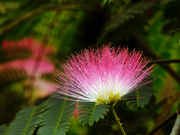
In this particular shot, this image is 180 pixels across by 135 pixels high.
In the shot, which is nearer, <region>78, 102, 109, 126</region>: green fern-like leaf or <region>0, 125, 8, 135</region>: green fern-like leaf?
<region>78, 102, 109, 126</region>: green fern-like leaf

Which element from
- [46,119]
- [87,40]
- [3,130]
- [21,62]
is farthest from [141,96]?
[21,62]

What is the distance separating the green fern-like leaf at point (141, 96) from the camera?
667 millimetres

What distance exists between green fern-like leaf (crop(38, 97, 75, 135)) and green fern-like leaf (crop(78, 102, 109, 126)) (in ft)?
0.11

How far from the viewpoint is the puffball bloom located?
57 centimetres

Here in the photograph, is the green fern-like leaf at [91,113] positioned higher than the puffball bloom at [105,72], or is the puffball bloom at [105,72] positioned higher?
the puffball bloom at [105,72]

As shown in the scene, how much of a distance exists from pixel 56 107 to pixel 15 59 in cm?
Result: 74

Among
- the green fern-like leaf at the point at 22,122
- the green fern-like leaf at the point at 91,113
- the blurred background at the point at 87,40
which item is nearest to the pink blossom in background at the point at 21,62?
the blurred background at the point at 87,40

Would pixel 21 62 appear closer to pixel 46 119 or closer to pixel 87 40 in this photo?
pixel 87 40

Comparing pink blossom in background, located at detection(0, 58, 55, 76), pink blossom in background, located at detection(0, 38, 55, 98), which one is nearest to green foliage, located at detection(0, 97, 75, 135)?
pink blossom in background, located at detection(0, 38, 55, 98)

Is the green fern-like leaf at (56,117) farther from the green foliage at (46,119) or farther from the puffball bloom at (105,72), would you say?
the puffball bloom at (105,72)

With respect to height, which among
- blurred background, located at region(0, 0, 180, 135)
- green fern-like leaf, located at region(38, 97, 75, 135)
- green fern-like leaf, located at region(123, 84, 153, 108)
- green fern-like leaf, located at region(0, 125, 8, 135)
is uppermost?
blurred background, located at region(0, 0, 180, 135)

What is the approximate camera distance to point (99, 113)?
0.66m

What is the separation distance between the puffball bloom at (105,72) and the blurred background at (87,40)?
253 mm

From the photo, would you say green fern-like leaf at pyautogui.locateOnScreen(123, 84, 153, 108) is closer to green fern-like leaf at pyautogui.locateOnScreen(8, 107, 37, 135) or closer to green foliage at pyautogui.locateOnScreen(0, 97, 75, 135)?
green foliage at pyautogui.locateOnScreen(0, 97, 75, 135)
